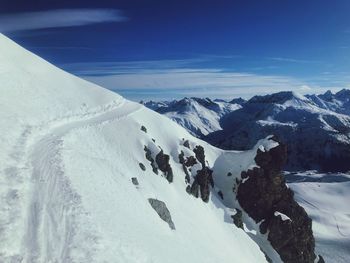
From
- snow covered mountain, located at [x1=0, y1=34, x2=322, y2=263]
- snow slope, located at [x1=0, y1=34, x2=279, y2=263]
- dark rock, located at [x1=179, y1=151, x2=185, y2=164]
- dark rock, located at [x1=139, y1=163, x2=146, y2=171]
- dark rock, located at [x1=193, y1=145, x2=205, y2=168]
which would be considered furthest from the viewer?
dark rock, located at [x1=193, y1=145, x2=205, y2=168]

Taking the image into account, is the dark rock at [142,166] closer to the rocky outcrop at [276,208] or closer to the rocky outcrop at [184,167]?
the rocky outcrop at [184,167]

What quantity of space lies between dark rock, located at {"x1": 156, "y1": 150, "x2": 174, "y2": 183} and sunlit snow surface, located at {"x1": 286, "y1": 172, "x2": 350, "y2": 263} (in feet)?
147

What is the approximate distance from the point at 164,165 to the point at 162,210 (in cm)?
1653

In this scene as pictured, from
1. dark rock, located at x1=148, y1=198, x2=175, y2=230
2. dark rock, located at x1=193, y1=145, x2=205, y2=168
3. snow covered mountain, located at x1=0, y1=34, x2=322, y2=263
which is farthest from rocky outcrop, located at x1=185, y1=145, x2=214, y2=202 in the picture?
dark rock, located at x1=148, y1=198, x2=175, y2=230

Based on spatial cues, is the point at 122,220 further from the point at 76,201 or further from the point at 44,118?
the point at 44,118

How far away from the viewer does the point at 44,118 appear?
1668 inches

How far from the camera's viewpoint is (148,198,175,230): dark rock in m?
40.0

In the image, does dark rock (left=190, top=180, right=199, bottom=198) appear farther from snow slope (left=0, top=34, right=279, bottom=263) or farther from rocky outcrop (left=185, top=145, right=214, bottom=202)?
snow slope (left=0, top=34, right=279, bottom=263)

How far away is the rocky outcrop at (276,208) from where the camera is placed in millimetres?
68375

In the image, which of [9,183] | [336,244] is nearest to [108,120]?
[9,183]

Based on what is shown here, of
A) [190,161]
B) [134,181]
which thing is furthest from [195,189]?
[134,181]

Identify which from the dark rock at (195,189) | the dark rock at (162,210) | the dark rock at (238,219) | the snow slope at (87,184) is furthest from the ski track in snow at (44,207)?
the dark rock at (238,219)

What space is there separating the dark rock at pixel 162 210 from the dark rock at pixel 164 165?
1400cm

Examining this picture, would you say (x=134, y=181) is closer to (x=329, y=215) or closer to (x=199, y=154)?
(x=199, y=154)
